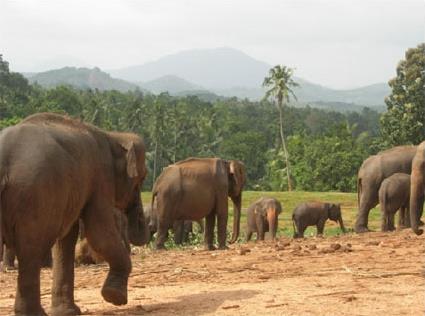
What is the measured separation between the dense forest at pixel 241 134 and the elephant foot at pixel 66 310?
116 ft

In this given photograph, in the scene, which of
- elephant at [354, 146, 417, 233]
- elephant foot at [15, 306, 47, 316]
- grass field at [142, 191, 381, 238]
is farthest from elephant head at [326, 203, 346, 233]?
elephant foot at [15, 306, 47, 316]

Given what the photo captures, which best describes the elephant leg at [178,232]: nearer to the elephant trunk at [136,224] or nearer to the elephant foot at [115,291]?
the elephant trunk at [136,224]

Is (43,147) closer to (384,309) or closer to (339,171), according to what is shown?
(384,309)

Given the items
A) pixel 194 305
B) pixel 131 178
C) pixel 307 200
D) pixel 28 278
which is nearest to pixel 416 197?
pixel 194 305

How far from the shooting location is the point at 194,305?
24.7 ft

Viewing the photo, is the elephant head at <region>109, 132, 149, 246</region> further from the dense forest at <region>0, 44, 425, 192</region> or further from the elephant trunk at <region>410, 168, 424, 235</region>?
the dense forest at <region>0, 44, 425, 192</region>

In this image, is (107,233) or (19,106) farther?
(19,106)

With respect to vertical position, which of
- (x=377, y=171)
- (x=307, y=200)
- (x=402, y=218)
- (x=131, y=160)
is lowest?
(x=307, y=200)

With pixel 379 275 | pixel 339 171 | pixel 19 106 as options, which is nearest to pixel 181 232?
pixel 379 275

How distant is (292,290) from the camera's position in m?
7.97

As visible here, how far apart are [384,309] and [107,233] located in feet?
8.64

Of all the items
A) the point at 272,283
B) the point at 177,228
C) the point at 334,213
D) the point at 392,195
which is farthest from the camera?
the point at 334,213

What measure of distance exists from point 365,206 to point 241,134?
55.8m

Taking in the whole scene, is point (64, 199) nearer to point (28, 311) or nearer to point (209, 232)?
point (28, 311)
